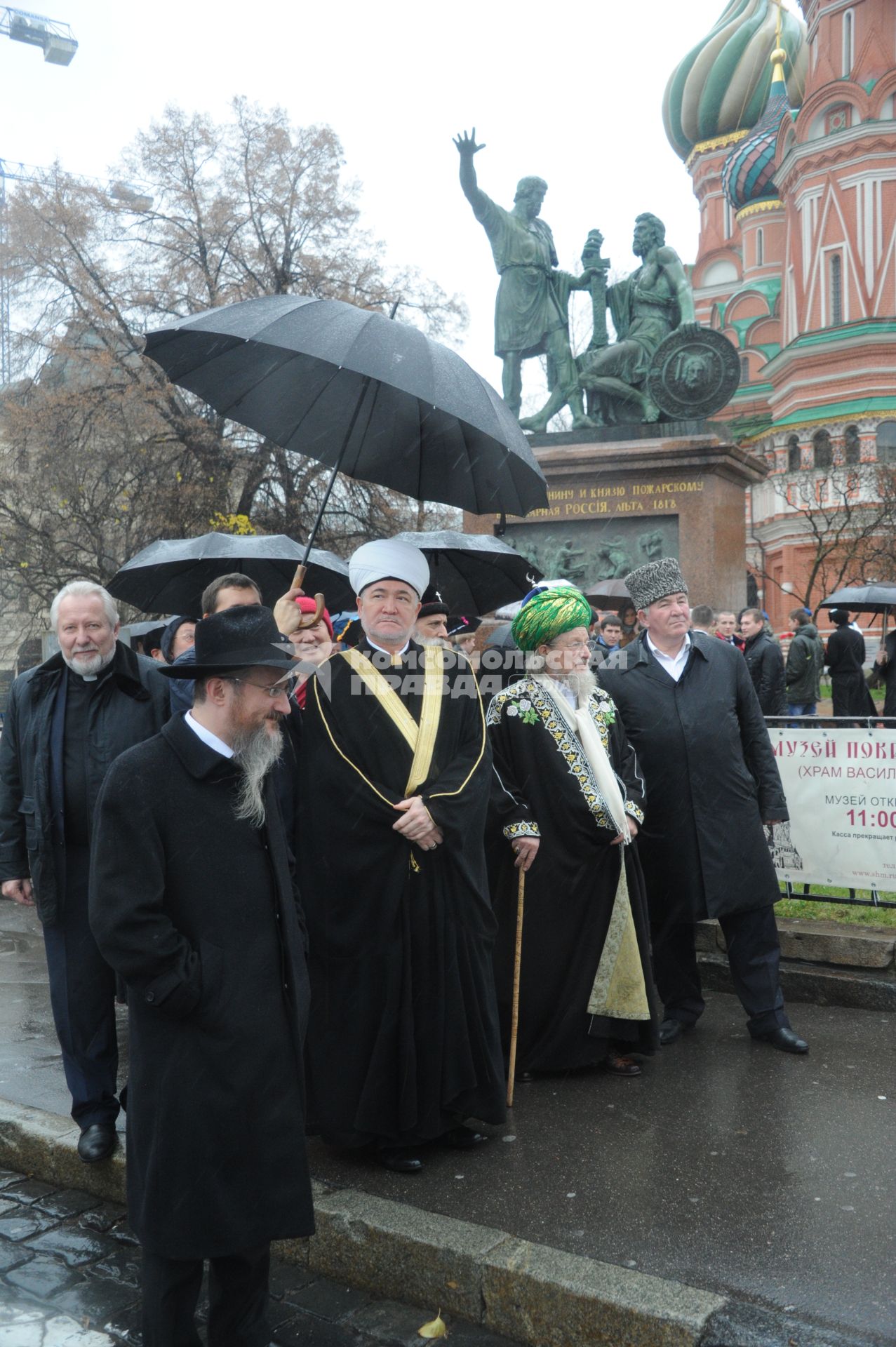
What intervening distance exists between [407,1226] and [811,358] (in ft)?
147

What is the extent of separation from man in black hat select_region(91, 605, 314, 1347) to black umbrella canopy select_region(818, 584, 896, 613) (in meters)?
10.8

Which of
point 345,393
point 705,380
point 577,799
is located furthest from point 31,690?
point 705,380

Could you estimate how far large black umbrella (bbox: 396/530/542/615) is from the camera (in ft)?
21.4

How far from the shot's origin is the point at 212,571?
250 inches

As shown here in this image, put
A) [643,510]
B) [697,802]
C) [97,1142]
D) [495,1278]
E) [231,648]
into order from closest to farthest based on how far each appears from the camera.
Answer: [231,648] < [495,1278] < [97,1142] < [697,802] < [643,510]

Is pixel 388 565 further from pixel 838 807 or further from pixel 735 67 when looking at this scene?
pixel 735 67

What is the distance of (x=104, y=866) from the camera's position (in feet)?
9.00

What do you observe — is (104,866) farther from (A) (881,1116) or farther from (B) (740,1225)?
(A) (881,1116)

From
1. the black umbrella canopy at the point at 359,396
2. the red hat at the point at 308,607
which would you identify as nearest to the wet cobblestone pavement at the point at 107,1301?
the red hat at the point at 308,607

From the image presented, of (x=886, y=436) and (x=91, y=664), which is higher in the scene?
(x=886, y=436)

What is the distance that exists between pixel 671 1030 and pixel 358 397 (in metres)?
2.96

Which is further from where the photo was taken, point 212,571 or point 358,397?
point 212,571

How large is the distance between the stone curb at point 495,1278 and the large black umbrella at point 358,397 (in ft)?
7.76

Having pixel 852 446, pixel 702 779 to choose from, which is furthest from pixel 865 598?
pixel 852 446
